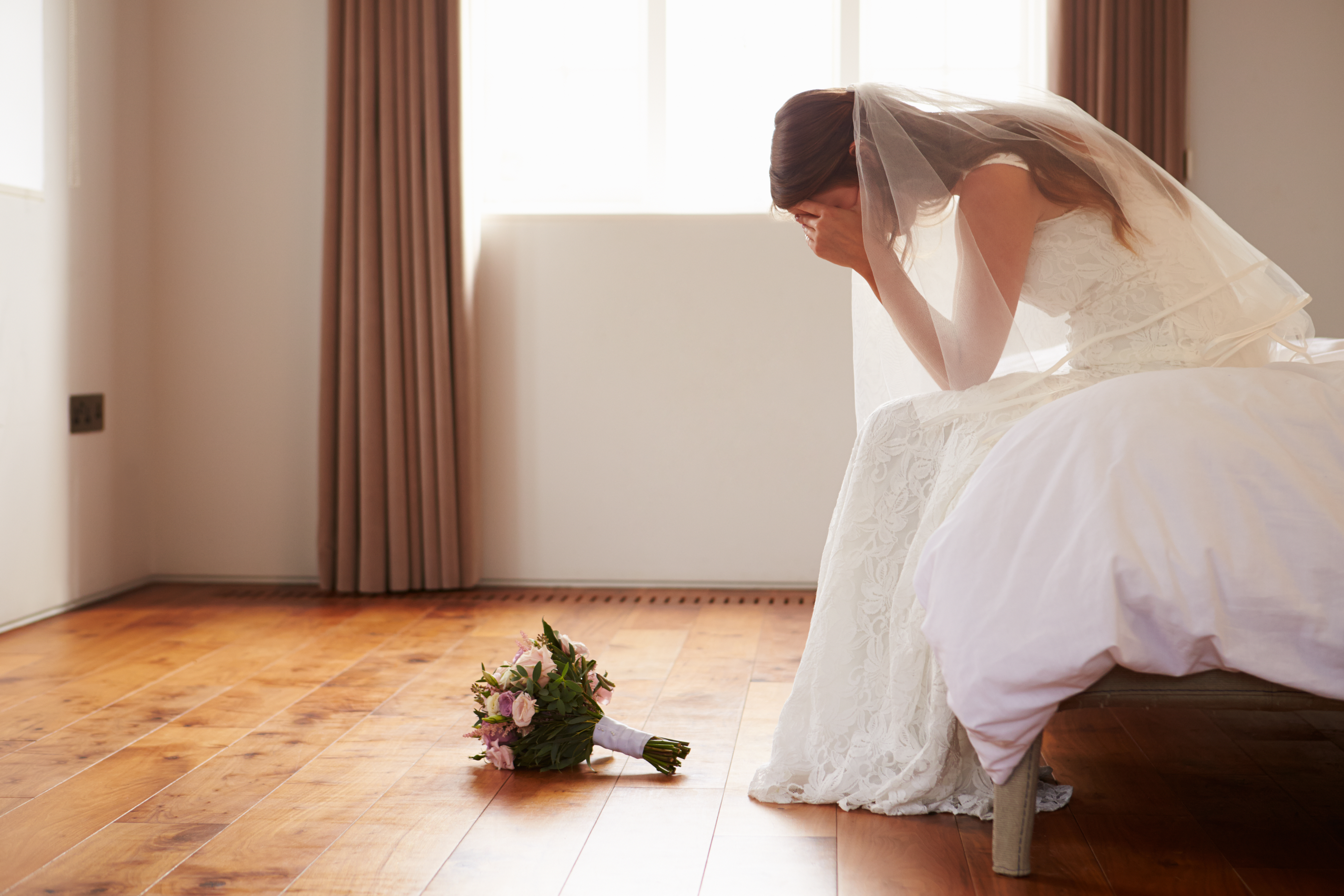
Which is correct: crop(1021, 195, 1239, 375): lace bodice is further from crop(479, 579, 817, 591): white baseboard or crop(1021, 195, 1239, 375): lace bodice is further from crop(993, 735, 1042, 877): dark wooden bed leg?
crop(479, 579, 817, 591): white baseboard

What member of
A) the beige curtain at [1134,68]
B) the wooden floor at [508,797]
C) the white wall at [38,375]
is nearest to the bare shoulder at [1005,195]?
the wooden floor at [508,797]

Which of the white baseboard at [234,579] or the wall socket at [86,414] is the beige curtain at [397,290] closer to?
the white baseboard at [234,579]

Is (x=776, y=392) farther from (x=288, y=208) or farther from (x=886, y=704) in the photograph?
(x=886, y=704)

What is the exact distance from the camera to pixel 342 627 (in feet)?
9.73

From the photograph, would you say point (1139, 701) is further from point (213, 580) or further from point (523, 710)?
point (213, 580)

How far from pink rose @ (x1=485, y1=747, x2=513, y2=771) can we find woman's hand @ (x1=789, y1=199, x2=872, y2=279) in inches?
39.5

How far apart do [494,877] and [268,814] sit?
43cm

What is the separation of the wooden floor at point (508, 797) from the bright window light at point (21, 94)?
49.7 inches

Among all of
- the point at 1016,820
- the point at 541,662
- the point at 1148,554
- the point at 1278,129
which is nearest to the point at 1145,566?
the point at 1148,554

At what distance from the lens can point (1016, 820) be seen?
1.43 m

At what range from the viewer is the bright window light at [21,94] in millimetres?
2918

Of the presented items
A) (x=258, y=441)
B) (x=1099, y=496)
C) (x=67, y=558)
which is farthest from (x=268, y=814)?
(x=258, y=441)

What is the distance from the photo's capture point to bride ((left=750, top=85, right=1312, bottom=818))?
1.70 meters

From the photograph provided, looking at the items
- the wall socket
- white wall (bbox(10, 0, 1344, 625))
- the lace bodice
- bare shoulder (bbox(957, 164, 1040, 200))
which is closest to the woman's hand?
bare shoulder (bbox(957, 164, 1040, 200))
